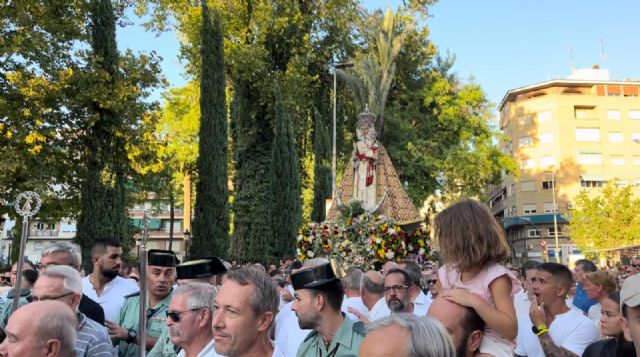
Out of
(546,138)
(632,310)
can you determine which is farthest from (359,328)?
(546,138)

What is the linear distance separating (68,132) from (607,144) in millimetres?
57253

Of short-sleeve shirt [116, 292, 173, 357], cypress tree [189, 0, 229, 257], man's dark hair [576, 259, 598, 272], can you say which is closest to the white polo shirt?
short-sleeve shirt [116, 292, 173, 357]

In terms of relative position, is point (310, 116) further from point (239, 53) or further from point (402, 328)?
point (402, 328)

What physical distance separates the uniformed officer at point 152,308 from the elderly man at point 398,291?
2021 millimetres

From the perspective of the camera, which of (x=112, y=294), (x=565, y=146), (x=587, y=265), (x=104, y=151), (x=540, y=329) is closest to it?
(x=540, y=329)

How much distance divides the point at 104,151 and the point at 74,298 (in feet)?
55.9

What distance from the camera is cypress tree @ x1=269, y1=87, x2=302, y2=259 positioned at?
26422 mm

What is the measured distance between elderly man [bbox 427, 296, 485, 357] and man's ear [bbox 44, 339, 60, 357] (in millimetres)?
1967

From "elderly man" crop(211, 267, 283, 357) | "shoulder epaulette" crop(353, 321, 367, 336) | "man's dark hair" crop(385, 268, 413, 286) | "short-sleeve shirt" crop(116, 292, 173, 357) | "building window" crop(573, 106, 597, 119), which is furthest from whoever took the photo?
"building window" crop(573, 106, 597, 119)

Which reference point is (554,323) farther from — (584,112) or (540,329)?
(584,112)

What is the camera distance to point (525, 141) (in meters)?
63.1

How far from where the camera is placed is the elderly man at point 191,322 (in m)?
3.78

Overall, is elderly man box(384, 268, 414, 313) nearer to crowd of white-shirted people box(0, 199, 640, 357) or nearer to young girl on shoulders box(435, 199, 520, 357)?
crowd of white-shirted people box(0, 199, 640, 357)

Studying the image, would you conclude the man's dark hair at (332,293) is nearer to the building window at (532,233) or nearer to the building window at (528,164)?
the building window at (528,164)
